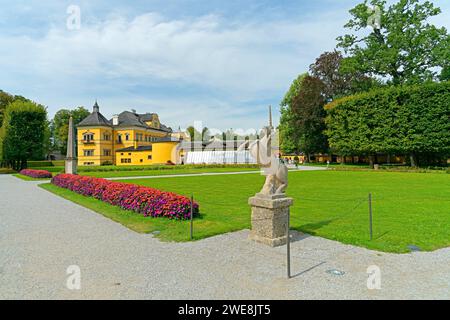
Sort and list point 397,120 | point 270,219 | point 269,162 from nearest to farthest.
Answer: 1. point 270,219
2. point 269,162
3. point 397,120

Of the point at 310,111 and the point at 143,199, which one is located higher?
the point at 310,111

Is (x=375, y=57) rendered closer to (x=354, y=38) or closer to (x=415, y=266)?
(x=354, y=38)

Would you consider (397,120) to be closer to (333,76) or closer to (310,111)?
(310,111)

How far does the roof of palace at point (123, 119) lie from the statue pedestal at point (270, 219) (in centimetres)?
6026

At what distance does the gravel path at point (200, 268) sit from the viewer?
13.8ft

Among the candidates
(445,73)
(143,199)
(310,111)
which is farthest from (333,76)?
(143,199)

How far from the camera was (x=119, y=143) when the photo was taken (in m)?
63.3

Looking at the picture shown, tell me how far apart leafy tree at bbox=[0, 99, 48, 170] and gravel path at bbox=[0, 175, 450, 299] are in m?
35.6

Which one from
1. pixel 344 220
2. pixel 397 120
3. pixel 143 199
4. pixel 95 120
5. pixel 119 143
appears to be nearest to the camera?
pixel 344 220

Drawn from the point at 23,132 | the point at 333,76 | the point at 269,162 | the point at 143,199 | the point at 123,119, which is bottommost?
the point at 143,199

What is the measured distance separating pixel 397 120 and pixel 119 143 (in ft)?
178

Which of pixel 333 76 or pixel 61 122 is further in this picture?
pixel 61 122

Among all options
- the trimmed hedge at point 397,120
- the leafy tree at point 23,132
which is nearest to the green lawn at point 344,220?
the trimmed hedge at point 397,120

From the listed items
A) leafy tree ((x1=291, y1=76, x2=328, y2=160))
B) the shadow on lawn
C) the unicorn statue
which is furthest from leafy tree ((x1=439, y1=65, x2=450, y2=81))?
the unicorn statue
